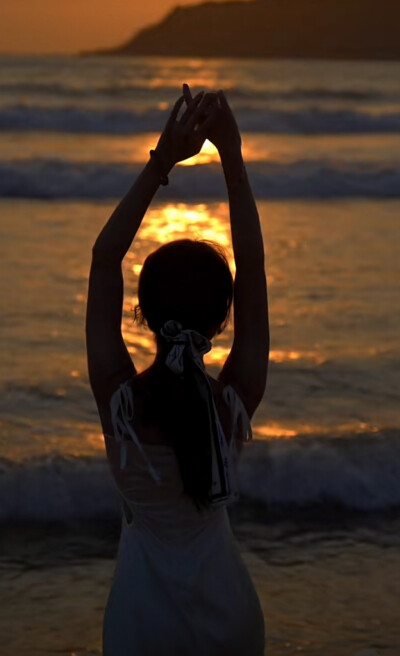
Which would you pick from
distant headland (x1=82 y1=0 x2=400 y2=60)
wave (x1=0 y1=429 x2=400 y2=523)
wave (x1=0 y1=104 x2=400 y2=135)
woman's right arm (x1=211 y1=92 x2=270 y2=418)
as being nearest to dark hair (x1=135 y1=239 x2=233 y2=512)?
woman's right arm (x1=211 y1=92 x2=270 y2=418)

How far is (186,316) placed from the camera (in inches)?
77.1

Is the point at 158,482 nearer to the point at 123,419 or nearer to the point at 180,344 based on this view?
the point at 123,419

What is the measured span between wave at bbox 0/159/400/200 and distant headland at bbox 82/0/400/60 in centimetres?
3589

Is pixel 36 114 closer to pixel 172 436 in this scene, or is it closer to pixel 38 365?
pixel 38 365

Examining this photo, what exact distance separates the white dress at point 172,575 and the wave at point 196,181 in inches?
458

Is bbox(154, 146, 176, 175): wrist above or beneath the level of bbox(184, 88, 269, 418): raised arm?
above

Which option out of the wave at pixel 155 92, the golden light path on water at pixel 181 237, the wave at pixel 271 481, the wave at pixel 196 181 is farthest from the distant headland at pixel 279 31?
the wave at pixel 271 481

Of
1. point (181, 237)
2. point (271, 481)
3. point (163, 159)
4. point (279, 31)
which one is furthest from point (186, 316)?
point (279, 31)

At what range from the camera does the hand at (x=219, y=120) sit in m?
2.02

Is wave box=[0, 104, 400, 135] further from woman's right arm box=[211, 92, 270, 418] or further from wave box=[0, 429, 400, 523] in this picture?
woman's right arm box=[211, 92, 270, 418]

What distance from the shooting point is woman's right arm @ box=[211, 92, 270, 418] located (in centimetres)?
210

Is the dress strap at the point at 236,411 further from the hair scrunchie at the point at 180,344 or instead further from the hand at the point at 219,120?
the hand at the point at 219,120

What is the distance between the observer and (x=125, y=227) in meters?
2.03

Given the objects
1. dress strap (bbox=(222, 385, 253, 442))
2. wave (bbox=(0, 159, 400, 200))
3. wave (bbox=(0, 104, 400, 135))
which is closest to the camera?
dress strap (bbox=(222, 385, 253, 442))
